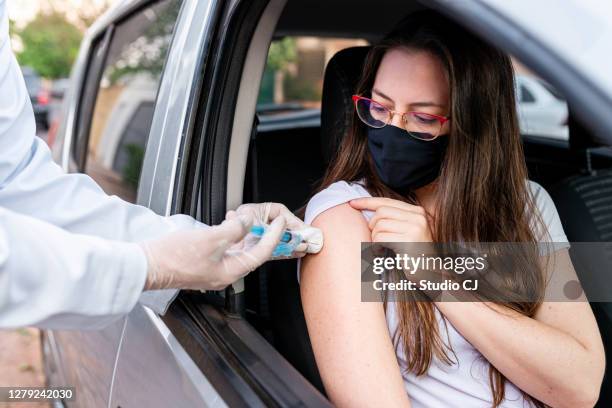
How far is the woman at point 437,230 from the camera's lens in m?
1.32

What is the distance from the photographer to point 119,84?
8.80ft

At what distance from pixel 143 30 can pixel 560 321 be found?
1.76 m

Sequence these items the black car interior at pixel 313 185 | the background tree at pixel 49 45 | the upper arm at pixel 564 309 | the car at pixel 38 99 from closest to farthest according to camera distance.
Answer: the upper arm at pixel 564 309
the black car interior at pixel 313 185
the car at pixel 38 99
the background tree at pixel 49 45

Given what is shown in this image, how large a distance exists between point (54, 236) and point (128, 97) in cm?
157

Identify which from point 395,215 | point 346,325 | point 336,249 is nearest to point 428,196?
point 395,215

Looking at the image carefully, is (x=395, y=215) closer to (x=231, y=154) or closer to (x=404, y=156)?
(x=404, y=156)

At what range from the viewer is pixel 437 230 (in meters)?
1.43

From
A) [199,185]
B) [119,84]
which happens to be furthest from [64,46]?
[199,185]

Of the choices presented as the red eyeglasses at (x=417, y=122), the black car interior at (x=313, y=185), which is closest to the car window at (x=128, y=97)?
the black car interior at (x=313, y=185)

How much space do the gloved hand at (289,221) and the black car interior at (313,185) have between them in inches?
6.6

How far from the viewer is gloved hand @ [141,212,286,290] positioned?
120 cm

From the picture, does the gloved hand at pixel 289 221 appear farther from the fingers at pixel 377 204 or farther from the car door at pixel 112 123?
the car door at pixel 112 123

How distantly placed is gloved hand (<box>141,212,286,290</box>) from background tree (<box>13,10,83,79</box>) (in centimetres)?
2027

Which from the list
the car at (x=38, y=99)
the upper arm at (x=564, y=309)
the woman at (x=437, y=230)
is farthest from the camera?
the car at (x=38, y=99)
